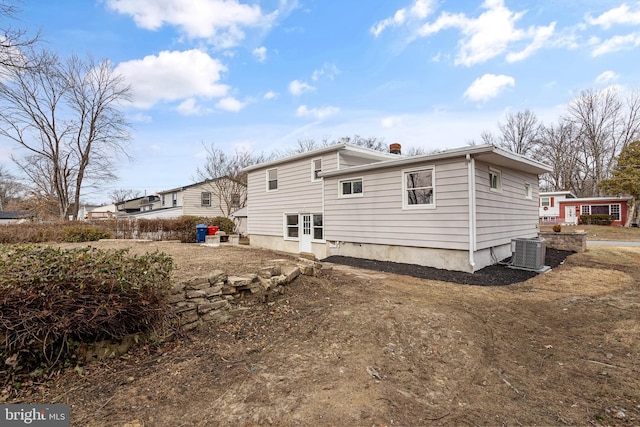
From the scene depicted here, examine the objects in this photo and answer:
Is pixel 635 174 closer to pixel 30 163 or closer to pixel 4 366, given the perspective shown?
pixel 4 366

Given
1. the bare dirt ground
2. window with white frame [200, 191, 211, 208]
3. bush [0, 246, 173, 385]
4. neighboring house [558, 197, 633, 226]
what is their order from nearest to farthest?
the bare dirt ground < bush [0, 246, 173, 385] < window with white frame [200, 191, 211, 208] < neighboring house [558, 197, 633, 226]

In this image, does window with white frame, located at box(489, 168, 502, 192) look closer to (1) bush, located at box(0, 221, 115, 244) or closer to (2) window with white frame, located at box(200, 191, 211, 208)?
(1) bush, located at box(0, 221, 115, 244)

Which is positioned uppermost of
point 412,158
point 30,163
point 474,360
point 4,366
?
point 30,163

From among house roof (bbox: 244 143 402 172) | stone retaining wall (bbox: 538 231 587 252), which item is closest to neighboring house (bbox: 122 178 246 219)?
house roof (bbox: 244 143 402 172)

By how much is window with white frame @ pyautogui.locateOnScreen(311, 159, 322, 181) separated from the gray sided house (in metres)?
0.04

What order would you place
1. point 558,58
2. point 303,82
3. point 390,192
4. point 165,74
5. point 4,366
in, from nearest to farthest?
point 4,366, point 390,192, point 558,58, point 165,74, point 303,82

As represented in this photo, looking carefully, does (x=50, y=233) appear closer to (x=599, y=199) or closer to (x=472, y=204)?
(x=472, y=204)

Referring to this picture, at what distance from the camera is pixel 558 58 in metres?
11.3

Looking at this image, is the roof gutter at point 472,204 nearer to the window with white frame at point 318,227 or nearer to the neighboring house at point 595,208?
the window with white frame at point 318,227

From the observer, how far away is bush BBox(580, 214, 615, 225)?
26.2 meters

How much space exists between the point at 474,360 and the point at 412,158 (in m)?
6.34

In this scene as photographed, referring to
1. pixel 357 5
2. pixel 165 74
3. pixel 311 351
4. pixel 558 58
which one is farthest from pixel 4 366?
pixel 558 58

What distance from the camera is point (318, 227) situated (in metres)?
12.3

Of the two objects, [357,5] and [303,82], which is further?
[303,82]
